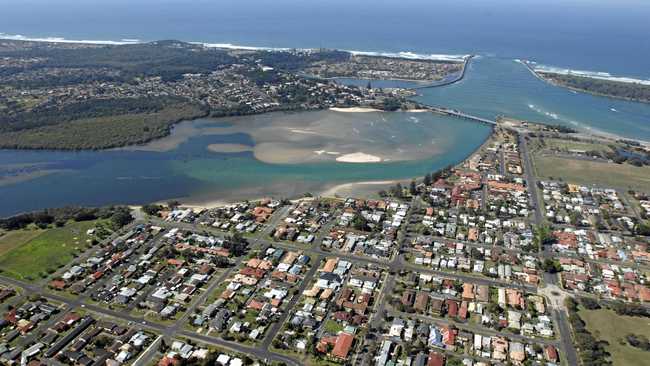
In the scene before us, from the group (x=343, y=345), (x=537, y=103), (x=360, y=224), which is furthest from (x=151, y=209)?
(x=537, y=103)

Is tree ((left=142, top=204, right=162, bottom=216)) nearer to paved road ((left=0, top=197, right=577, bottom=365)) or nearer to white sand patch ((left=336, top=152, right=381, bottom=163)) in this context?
paved road ((left=0, top=197, right=577, bottom=365))

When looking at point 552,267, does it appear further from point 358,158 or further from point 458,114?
point 458,114

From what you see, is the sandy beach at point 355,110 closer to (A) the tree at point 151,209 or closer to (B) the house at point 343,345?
(A) the tree at point 151,209

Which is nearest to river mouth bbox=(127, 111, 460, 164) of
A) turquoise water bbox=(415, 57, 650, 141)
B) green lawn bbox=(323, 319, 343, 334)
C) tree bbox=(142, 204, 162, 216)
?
turquoise water bbox=(415, 57, 650, 141)

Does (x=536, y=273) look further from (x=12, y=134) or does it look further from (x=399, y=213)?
(x=12, y=134)

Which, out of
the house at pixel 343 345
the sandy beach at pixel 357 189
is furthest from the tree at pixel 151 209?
the house at pixel 343 345
